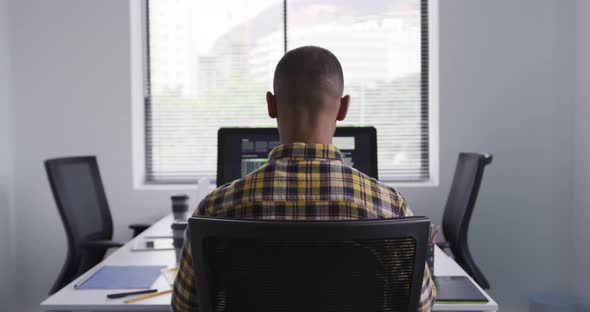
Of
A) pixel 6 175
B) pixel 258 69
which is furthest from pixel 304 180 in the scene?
pixel 6 175

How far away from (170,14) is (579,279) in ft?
10.2

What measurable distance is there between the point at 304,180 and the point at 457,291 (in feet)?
2.24

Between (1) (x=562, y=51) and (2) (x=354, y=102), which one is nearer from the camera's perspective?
(1) (x=562, y=51)

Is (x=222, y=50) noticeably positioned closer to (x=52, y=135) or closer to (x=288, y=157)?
(x=52, y=135)

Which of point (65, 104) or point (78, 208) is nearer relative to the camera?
point (78, 208)

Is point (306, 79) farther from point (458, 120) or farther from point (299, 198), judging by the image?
point (458, 120)

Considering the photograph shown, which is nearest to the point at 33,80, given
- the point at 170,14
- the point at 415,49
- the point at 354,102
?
the point at 170,14

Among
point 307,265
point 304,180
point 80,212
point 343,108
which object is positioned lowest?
point 80,212

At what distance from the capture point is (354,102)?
3338 mm

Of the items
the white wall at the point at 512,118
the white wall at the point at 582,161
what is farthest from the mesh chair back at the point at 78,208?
the white wall at the point at 582,161

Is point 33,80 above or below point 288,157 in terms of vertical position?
above

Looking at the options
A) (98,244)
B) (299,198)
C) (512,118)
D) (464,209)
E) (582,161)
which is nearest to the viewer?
(299,198)

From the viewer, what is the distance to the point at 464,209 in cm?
231

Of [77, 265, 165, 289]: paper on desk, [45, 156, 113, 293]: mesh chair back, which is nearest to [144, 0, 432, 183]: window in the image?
[45, 156, 113, 293]: mesh chair back
